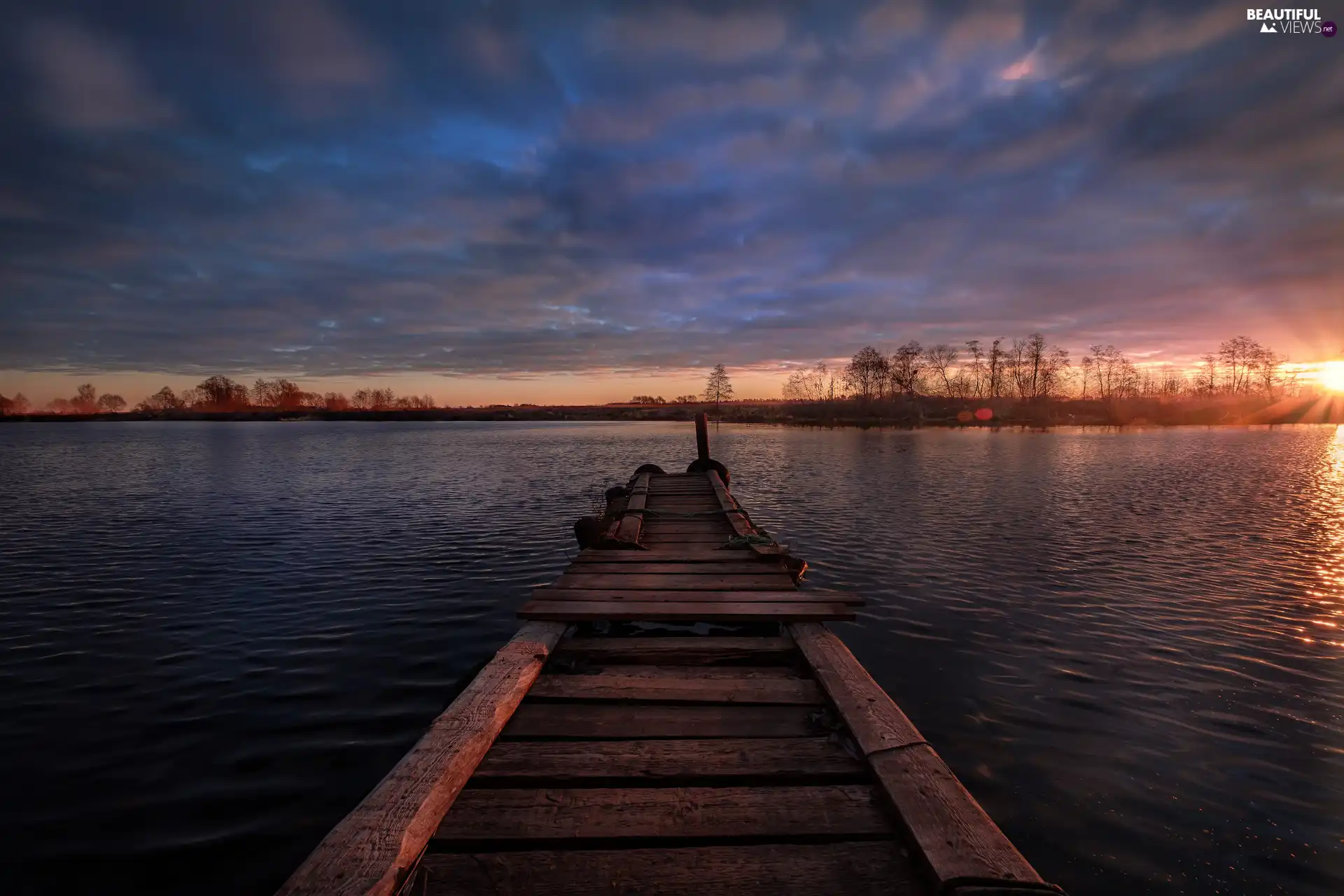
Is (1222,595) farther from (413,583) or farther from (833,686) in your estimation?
(413,583)

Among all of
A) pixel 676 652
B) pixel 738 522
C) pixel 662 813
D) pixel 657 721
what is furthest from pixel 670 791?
pixel 738 522

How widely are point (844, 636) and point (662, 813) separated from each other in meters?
5.91

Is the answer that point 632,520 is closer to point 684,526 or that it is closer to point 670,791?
point 684,526

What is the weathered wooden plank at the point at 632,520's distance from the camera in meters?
11.1

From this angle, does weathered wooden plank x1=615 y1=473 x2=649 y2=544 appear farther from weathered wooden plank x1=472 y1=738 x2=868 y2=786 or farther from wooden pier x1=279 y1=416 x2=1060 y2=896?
weathered wooden plank x1=472 y1=738 x2=868 y2=786

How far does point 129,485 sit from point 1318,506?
47730mm

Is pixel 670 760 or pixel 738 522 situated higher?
pixel 738 522

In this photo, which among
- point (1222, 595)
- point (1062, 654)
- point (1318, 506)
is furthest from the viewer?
point (1318, 506)

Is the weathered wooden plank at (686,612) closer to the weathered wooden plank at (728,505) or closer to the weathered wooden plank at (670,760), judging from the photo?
the weathered wooden plank at (670,760)

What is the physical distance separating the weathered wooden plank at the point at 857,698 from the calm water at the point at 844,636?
1460 millimetres

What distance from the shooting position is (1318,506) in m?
18.8

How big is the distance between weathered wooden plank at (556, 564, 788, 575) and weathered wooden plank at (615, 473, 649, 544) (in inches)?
57.4

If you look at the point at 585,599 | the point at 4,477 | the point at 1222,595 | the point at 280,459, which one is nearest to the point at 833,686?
the point at 585,599

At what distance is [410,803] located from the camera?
3131 millimetres
